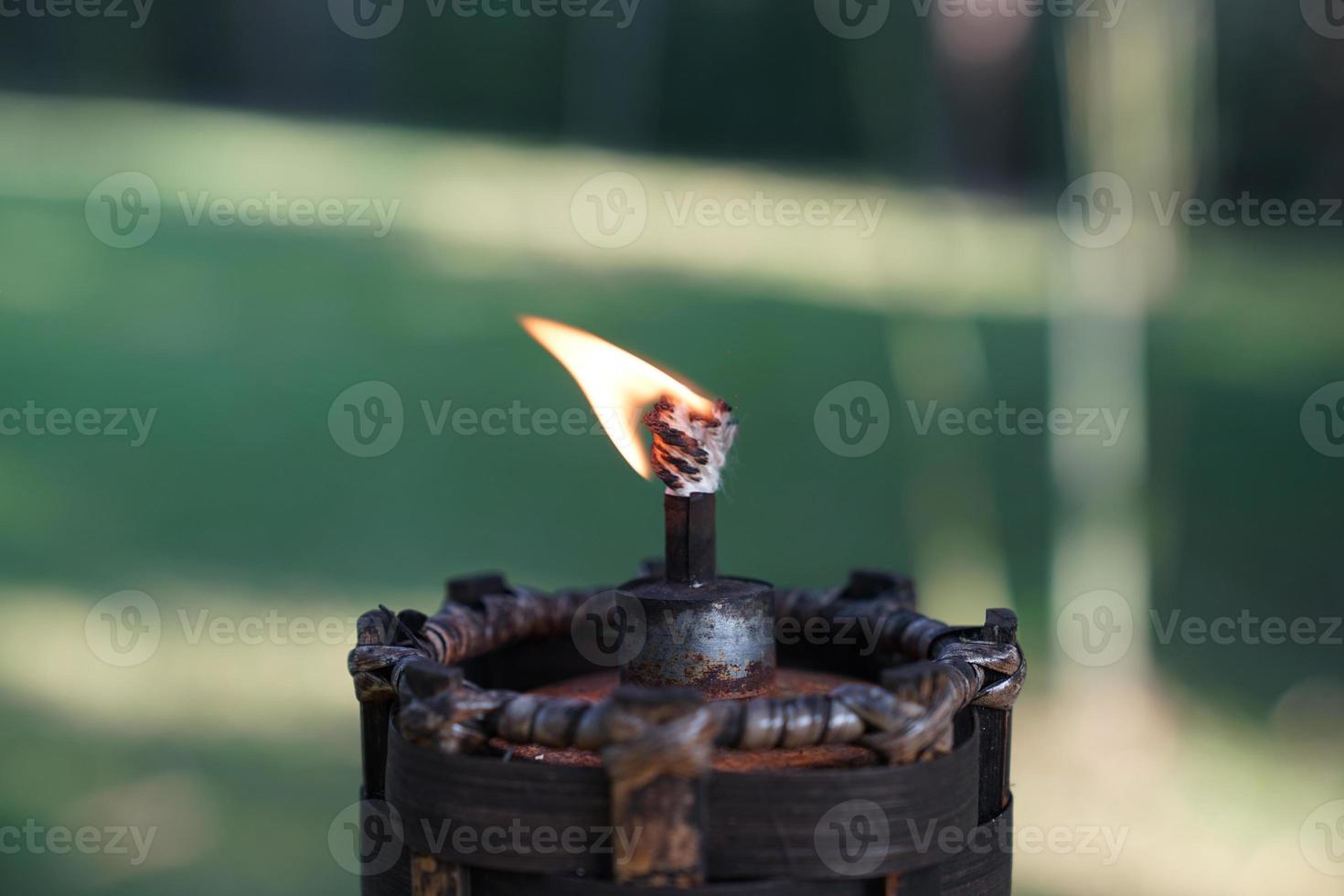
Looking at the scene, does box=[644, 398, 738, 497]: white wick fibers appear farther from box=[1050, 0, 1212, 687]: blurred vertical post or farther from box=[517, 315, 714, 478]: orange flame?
box=[1050, 0, 1212, 687]: blurred vertical post

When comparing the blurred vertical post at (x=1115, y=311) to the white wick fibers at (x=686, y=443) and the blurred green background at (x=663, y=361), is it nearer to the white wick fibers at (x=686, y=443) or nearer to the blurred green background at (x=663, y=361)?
the blurred green background at (x=663, y=361)

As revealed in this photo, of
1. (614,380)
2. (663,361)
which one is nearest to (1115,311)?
(663,361)

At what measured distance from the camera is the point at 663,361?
1785 mm

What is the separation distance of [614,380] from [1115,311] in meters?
1.11

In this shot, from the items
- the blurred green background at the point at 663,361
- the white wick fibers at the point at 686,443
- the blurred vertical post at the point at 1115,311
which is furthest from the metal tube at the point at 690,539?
the blurred vertical post at the point at 1115,311

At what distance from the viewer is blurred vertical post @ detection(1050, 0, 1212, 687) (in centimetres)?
176

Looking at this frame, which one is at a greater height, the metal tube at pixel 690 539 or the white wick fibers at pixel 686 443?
the white wick fibers at pixel 686 443

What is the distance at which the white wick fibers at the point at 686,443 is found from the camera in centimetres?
86

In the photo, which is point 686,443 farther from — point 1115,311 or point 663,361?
point 1115,311

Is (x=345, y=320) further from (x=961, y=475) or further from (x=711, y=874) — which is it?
(x=711, y=874)

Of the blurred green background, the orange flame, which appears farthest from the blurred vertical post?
the orange flame

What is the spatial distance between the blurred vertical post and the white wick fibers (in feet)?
3.48

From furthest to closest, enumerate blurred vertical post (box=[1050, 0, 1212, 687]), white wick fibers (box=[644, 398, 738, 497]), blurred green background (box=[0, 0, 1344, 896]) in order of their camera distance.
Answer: blurred vertical post (box=[1050, 0, 1212, 687]) → blurred green background (box=[0, 0, 1344, 896]) → white wick fibers (box=[644, 398, 738, 497])

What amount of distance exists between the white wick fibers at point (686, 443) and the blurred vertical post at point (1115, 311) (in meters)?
1.06
